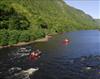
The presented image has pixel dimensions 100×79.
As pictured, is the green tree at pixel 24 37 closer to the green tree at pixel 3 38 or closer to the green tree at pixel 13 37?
the green tree at pixel 13 37

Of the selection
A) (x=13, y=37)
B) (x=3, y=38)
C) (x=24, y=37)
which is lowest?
(x=24, y=37)

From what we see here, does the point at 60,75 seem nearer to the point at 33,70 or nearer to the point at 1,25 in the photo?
the point at 33,70

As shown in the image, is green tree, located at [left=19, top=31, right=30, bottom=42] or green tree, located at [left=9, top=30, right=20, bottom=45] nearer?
green tree, located at [left=9, top=30, right=20, bottom=45]

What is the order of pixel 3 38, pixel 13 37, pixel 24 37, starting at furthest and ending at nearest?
pixel 24 37 < pixel 13 37 < pixel 3 38

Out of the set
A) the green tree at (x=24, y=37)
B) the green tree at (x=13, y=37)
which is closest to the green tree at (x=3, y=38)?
the green tree at (x=13, y=37)

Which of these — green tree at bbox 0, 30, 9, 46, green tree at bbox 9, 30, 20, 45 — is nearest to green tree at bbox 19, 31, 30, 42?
green tree at bbox 9, 30, 20, 45

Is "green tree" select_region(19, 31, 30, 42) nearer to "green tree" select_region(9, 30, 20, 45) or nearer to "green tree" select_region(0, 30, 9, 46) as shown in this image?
"green tree" select_region(9, 30, 20, 45)

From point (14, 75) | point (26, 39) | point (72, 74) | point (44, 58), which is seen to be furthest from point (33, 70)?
point (26, 39)

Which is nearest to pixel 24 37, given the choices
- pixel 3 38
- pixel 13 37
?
pixel 13 37

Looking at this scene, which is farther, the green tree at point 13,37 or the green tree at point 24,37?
the green tree at point 24,37

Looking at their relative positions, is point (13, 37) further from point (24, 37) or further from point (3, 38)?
point (24, 37)

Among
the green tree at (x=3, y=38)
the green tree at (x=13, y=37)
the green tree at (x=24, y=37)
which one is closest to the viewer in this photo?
the green tree at (x=3, y=38)
